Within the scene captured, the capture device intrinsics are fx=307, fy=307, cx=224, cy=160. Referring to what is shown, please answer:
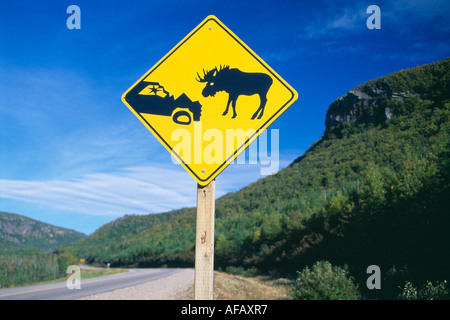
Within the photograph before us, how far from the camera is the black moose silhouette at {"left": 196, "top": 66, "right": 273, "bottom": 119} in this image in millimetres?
2193

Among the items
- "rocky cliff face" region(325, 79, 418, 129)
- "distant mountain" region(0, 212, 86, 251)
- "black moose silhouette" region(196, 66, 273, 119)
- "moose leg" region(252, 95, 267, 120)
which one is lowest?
"distant mountain" region(0, 212, 86, 251)

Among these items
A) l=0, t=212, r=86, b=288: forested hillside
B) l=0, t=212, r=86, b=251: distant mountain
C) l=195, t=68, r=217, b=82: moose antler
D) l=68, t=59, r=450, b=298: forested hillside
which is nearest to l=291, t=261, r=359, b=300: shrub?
l=68, t=59, r=450, b=298: forested hillside

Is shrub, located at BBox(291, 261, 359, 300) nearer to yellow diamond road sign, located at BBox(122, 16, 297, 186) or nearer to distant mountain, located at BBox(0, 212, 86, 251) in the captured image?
yellow diamond road sign, located at BBox(122, 16, 297, 186)

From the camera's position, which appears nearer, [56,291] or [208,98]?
[208,98]

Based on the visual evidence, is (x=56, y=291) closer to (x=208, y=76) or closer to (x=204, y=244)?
(x=204, y=244)

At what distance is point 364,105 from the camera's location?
86688 millimetres

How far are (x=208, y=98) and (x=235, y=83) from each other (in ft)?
0.74

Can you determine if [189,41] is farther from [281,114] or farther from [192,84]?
[281,114]

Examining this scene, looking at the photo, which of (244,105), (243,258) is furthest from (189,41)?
(243,258)

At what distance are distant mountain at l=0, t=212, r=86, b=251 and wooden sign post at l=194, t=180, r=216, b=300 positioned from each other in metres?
106

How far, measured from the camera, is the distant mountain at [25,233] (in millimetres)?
107338

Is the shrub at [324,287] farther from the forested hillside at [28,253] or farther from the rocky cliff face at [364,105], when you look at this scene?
the rocky cliff face at [364,105]

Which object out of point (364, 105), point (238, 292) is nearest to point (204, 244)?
Result: point (238, 292)

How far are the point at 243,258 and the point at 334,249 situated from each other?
21915 millimetres
